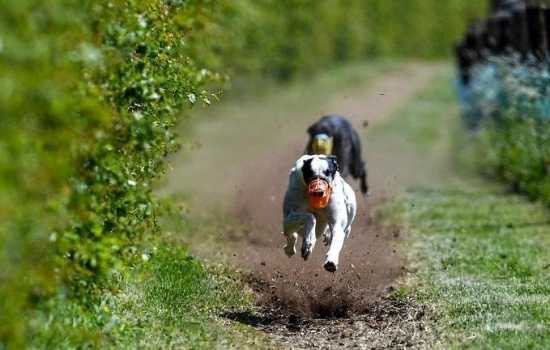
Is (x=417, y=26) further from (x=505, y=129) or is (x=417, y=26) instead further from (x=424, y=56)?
(x=505, y=129)

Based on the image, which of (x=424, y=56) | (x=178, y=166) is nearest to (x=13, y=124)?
(x=178, y=166)

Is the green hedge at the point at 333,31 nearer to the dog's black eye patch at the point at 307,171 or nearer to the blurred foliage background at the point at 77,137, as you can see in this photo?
the dog's black eye patch at the point at 307,171

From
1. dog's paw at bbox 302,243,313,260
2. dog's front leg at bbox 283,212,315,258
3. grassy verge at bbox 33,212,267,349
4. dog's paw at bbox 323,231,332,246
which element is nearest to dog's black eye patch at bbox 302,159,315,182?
dog's front leg at bbox 283,212,315,258

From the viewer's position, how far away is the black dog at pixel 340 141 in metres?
12.9

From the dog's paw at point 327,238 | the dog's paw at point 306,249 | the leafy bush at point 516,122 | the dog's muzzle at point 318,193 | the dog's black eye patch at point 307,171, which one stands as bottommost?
the leafy bush at point 516,122

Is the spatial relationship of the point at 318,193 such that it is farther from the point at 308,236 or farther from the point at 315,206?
the point at 308,236

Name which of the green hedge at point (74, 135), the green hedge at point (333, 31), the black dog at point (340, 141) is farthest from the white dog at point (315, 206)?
the green hedge at point (333, 31)

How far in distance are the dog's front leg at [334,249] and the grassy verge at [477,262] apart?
839mm

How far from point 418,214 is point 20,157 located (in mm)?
11779

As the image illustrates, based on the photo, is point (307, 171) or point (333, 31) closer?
point (307, 171)

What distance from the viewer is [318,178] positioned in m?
9.45

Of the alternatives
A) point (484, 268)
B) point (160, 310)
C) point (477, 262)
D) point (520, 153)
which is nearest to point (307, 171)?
point (160, 310)

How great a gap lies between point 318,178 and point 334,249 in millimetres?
586

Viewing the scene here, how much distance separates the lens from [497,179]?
70.2ft
